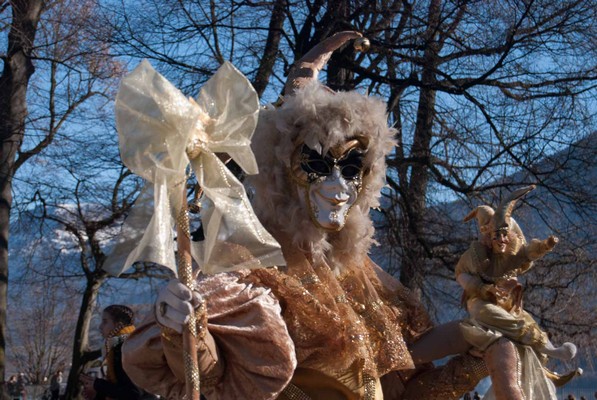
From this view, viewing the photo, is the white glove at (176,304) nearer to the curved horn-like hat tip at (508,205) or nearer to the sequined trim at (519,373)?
the sequined trim at (519,373)

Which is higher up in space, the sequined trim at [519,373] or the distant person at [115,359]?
the distant person at [115,359]

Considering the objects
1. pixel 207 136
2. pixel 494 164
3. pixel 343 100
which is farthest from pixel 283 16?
pixel 207 136

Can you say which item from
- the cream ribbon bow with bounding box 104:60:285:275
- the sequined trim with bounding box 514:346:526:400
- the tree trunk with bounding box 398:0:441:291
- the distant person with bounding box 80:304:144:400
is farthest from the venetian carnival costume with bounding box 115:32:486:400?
the tree trunk with bounding box 398:0:441:291

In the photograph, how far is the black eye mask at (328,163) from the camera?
4199 mm

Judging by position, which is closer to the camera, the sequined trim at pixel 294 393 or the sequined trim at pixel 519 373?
the sequined trim at pixel 294 393

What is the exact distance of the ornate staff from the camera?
9.98 ft

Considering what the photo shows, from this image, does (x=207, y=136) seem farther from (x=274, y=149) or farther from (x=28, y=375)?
(x=28, y=375)

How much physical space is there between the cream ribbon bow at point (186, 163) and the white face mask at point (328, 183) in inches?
35.5

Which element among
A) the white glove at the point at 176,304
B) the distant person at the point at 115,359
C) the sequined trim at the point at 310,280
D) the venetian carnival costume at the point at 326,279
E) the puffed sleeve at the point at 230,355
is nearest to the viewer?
the white glove at the point at 176,304

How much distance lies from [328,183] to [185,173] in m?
1.13

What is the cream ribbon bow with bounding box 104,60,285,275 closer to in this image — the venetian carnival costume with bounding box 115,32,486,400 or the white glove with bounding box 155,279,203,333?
the white glove with bounding box 155,279,203,333

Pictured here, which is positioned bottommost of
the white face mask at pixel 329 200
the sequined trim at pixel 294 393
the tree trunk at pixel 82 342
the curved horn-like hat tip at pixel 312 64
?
the sequined trim at pixel 294 393

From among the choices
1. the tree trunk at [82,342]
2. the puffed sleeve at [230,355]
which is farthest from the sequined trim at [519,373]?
the tree trunk at [82,342]

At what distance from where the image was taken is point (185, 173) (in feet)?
10.3
